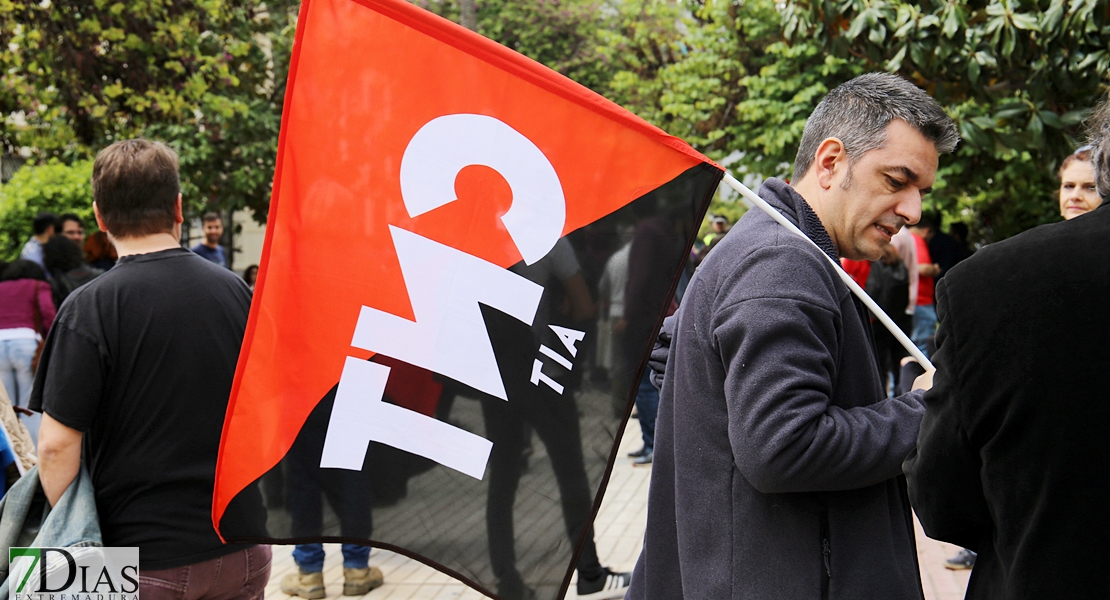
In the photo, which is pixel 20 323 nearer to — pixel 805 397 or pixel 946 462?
pixel 805 397

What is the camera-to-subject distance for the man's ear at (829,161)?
6.56 ft

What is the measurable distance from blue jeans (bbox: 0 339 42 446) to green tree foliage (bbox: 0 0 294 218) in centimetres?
551

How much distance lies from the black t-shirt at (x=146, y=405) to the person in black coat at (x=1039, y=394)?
1962 millimetres

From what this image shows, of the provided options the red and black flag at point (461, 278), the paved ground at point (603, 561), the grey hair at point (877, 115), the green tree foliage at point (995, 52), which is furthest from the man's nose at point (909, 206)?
the green tree foliage at point (995, 52)

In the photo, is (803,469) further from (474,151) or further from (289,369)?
(289,369)

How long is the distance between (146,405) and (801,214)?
70.7 inches

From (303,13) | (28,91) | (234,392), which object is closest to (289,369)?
(234,392)

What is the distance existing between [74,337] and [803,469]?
6.25ft

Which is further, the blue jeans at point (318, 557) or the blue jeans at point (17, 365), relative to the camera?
the blue jeans at point (17, 365)

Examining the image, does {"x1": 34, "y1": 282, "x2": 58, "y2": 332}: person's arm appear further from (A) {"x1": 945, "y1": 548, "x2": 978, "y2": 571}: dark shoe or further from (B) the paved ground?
(A) {"x1": 945, "y1": 548, "x2": 978, "y2": 571}: dark shoe

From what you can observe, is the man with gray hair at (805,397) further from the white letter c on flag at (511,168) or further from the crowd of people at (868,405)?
the white letter c on flag at (511,168)

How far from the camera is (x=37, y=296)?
6496 mm

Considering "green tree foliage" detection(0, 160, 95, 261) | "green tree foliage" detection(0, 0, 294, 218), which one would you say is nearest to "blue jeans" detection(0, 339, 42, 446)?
"green tree foliage" detection(0, 160, 95, 261)

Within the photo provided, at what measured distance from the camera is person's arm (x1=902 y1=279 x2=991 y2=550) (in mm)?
1521
